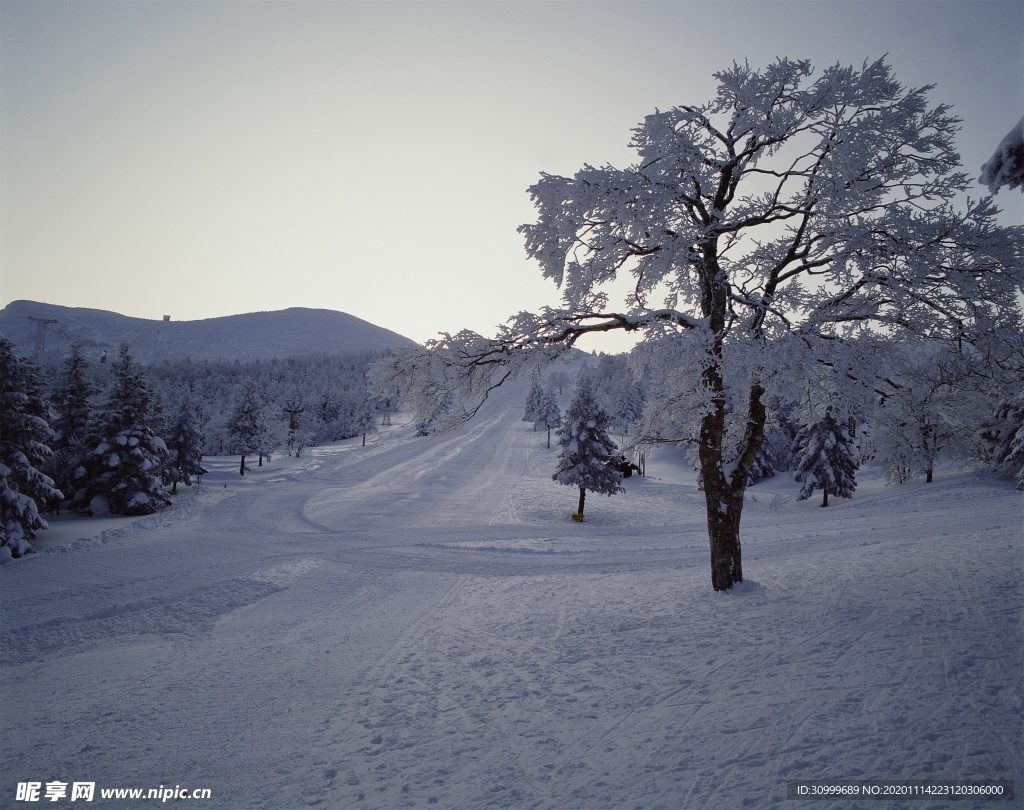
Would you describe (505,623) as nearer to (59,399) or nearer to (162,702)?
(162,702)

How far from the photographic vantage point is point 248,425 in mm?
52469

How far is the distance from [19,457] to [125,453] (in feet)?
26.6

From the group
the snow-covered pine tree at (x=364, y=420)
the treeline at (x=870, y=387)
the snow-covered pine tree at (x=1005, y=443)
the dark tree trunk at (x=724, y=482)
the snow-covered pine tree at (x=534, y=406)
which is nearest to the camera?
the treeline at (x=870, y=387)

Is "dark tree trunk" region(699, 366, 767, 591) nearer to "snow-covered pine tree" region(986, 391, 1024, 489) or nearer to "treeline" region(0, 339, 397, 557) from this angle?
"treeline" region(0, 339, 397, 557)

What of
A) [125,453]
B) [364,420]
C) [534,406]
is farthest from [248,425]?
[534,406]

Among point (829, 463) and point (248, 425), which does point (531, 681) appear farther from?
point (248, 425)

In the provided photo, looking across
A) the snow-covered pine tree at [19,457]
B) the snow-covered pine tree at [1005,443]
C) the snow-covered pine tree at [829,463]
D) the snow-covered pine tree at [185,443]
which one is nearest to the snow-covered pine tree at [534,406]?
the snow-covered pine tree at [829,463]

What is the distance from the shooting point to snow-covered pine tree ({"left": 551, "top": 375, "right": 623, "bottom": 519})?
3201 cm

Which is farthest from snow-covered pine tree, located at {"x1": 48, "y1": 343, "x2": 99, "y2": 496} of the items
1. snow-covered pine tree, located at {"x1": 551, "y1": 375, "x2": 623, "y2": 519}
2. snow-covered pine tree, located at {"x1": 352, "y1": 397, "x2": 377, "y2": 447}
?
snow-covered pine tree, located at {"x1": 352, "y1": 397, "x2": 377, "y2": 447}

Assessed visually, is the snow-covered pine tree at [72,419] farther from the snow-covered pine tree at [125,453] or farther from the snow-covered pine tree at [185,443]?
the snow-covered pine tree at [185,443]

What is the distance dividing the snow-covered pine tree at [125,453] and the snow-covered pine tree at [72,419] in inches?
32.4

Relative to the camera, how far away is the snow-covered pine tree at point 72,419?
28875 millimetres

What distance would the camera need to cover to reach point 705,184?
817 centimetres

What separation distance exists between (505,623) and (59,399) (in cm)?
3519
